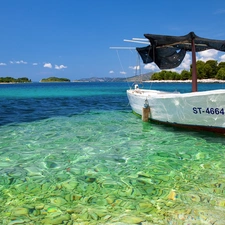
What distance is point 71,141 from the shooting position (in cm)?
857

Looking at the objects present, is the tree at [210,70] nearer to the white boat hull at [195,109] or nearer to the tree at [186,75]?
the tree at [186,75]

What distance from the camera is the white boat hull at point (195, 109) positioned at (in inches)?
322

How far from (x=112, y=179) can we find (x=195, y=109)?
5.04 metres

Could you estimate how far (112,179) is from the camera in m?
5.22

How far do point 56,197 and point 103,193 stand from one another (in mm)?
902

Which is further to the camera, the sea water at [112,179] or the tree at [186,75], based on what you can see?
the tree at [186,75]

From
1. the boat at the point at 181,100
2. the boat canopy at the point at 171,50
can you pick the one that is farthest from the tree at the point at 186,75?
the boat at the point at 181,100

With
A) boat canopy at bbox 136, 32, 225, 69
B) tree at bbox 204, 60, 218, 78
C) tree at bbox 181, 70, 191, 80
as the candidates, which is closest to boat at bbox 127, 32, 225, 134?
boat canopy at bbox 136, 32, 225, 69

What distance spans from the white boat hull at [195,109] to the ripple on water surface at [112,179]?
529 mm

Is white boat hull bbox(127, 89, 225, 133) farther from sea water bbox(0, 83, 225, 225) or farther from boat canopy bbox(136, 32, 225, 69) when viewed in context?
boat canopy bbox(136, 32, 225, 69)

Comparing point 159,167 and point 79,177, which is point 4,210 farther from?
point 159,167

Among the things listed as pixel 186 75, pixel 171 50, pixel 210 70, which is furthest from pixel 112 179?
pixel 186 75

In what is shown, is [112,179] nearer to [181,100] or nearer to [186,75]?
[181,100]

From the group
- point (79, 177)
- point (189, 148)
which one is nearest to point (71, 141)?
point (79, 177)
